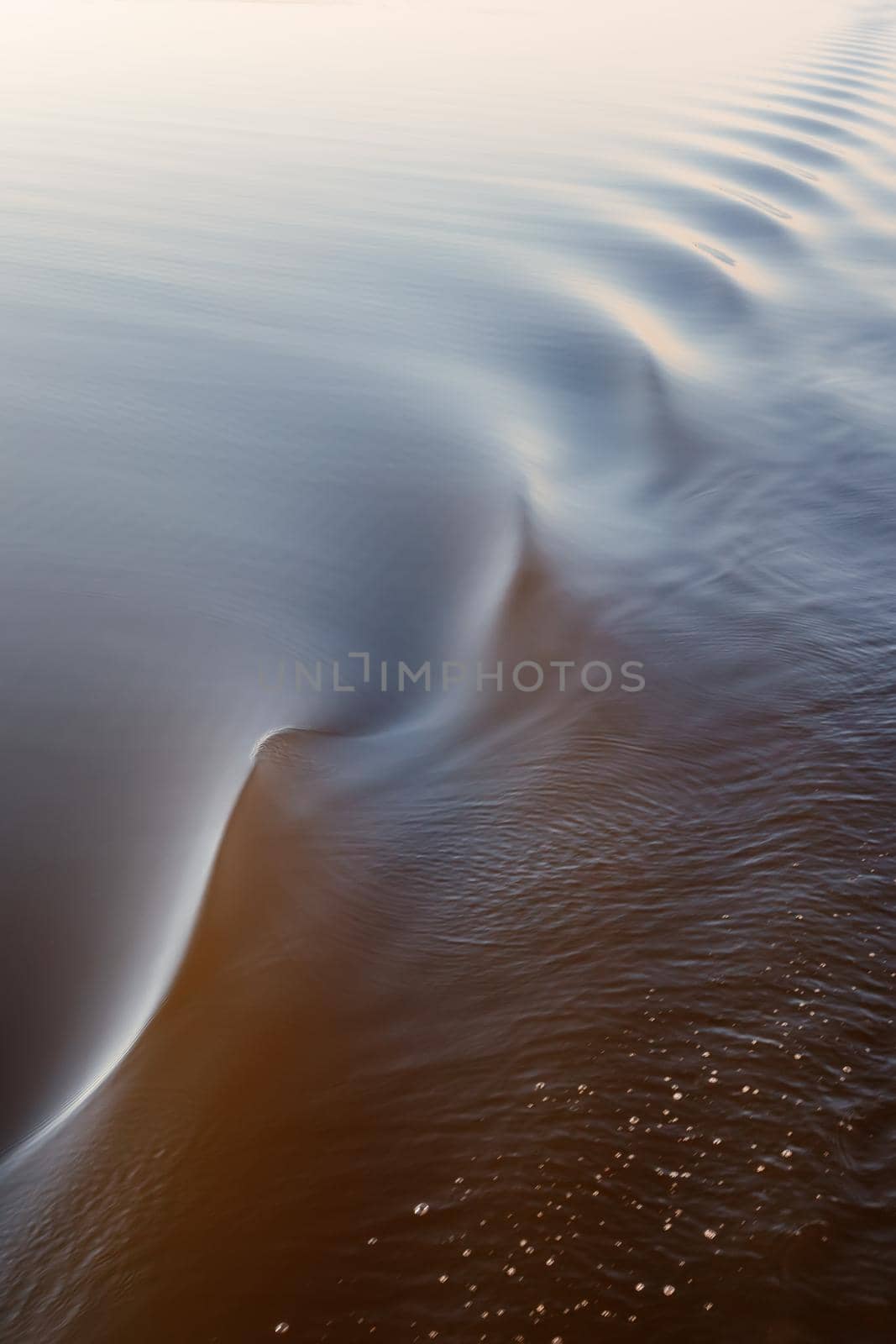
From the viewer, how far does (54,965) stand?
3.18 m

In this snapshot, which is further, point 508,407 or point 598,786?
point 508,407

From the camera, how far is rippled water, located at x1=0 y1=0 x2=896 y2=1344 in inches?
96.7

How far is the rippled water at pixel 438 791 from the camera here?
2455mm

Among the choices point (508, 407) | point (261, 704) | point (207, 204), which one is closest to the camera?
point (261, 704)

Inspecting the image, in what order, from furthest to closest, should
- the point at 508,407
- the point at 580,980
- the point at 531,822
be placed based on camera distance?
the point at 508,407 < the point at 531,822 < the point at 580,980

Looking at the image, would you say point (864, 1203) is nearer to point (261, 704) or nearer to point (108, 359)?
point (261, 704)

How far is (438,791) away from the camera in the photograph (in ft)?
12.2

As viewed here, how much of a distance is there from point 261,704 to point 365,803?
77cm

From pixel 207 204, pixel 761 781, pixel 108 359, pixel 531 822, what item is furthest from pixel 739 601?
pixel 207 204

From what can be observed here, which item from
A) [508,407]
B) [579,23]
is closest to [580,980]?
[508,407]


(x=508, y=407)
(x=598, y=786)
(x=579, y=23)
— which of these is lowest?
(x=598, y=786)

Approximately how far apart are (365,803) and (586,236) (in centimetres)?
723

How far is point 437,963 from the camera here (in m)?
3.08

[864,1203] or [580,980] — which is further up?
[580,980]
